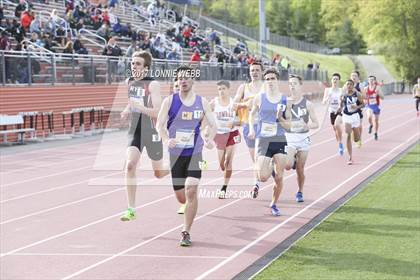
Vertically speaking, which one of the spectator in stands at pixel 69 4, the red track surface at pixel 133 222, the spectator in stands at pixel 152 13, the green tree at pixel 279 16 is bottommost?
the red track surface at pixel 133 222

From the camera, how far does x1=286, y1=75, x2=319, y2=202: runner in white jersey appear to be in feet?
37.8

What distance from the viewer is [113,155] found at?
20422 mm

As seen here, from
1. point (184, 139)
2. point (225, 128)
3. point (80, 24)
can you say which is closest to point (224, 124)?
point (225, 128)

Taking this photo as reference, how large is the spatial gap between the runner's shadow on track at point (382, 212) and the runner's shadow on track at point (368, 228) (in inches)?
A: 29.1

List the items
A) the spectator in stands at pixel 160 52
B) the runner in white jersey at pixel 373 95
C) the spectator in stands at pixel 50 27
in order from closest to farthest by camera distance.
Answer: the runner in white jersey at pixel 373 95 < the spectator in stands at pixel 50 27 < the spectator in stands at pixel 160 52

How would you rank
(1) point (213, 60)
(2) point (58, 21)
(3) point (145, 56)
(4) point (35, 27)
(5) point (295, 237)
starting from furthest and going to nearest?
(1) point (213, 60)
(2) point (58, 21)
(4) point (35, 27)
(3) point (145, 56)
(5) point (295, 237)

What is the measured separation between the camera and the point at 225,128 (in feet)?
40.3

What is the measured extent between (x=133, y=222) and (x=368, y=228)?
3.40 metres

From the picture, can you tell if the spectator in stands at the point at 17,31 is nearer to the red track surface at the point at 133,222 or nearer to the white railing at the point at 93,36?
the white railing at the point at 93,36

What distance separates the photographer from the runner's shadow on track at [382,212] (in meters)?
10.3

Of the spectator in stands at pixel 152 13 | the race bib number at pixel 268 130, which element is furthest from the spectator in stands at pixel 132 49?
the race bib number at pixel 268 130

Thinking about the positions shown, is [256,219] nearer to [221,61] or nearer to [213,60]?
[213,60]

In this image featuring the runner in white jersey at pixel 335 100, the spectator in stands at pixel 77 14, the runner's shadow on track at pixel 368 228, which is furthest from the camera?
the spectator in stands at pixel 77 14

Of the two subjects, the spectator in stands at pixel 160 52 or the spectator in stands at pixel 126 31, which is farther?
the spectator in stands at pixel 126 31
